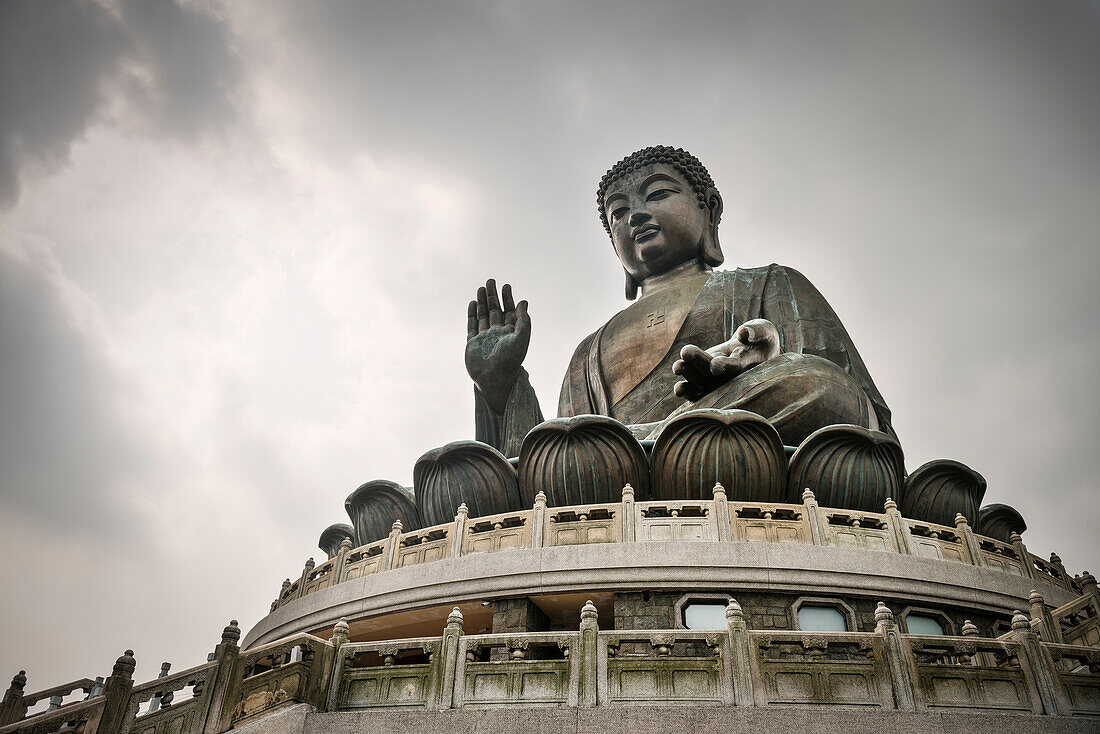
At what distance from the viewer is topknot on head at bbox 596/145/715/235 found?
14.2 m

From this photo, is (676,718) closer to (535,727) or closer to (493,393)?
(535,727)

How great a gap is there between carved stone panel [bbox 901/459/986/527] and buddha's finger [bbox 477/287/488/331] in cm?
552

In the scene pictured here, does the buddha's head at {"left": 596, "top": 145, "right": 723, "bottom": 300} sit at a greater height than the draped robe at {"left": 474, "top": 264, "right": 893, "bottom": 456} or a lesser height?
greater

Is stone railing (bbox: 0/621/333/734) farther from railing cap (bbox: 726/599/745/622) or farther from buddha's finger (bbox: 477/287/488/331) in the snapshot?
buddha's finger (bbox: 477/287/488/331)

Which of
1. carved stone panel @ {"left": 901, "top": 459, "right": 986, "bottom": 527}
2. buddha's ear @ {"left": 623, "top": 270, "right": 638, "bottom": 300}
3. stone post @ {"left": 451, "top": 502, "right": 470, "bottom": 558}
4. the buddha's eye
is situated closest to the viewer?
stone post @ {"left": 451, "top": 502, "right": 470, "bottom": 558}

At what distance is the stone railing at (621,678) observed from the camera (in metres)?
5.00

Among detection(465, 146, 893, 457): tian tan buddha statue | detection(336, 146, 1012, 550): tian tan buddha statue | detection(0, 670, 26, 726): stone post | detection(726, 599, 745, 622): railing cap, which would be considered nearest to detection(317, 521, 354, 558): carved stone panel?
detection(336, 146, 1012, 550): tian tan buddha statue

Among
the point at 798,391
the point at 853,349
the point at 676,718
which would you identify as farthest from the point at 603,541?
the point at 853,349

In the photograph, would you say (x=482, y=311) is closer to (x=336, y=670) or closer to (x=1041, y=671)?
(x=336, y=670)

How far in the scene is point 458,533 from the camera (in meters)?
7.66

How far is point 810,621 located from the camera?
22.2 ft

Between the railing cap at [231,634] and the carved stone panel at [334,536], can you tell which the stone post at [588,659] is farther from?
the carved stone panel at [334,536]

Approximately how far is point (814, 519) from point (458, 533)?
10.1 feet

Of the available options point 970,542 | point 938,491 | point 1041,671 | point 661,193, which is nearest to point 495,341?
point 661,193
